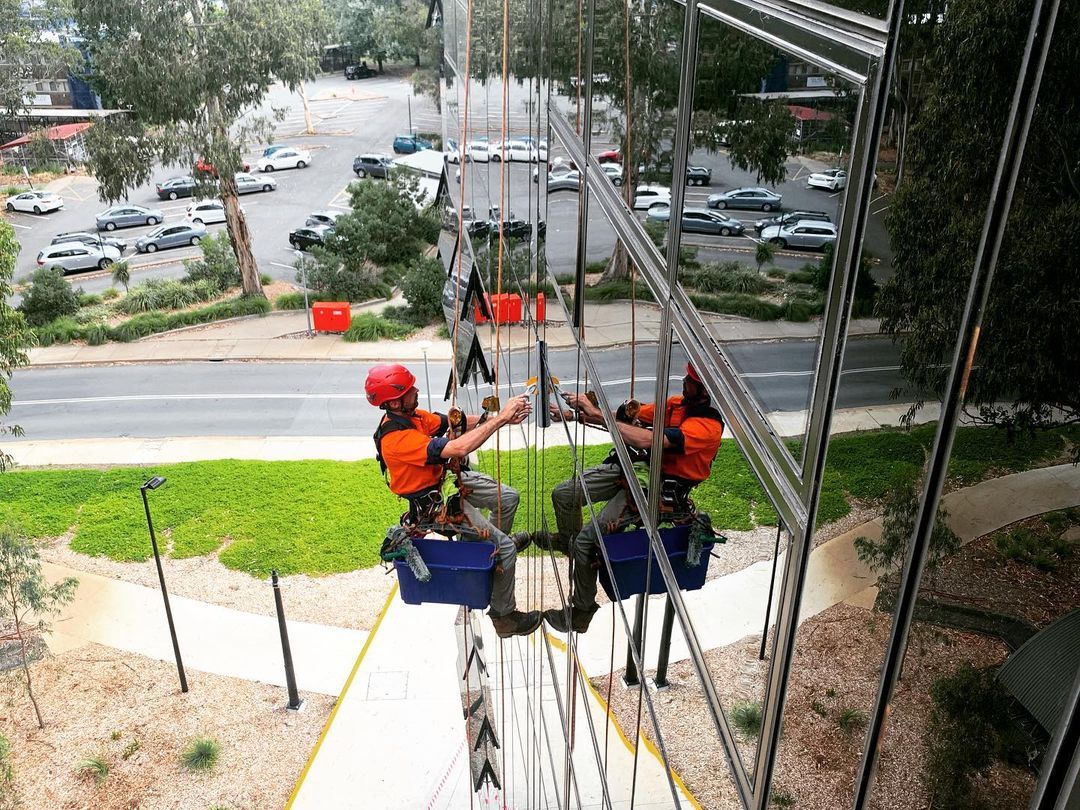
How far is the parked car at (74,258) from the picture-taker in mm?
40781

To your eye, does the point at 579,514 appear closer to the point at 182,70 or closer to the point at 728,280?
the point at 728,280

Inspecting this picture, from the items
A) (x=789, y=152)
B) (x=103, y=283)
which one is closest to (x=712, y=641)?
(x=789, y=152)

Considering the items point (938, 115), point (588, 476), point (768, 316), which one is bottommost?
point (588, 476)

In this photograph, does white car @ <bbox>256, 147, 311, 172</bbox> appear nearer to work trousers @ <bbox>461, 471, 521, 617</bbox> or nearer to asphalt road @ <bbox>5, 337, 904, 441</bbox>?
asphalt road @ <bbox>5, 337, 904, 441</bbox>

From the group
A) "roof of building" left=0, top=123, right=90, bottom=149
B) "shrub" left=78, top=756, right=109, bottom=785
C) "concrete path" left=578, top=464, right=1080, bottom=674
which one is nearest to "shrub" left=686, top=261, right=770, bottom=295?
"concrete path" left=578, top=464, right=1080, bottom=674

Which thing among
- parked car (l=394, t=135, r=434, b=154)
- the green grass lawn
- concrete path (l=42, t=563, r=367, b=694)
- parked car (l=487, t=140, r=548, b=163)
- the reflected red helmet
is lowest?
concrete path (l=42, t=563, r=367, b=694)

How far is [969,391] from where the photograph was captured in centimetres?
157

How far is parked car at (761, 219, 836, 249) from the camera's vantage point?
210 centimetres

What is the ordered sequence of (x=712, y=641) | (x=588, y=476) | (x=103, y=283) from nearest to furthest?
(x=712, y=641)
(x=588, y=476)
(x=103, y=283)

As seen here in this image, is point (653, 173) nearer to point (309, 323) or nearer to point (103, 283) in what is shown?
point (309, 323)

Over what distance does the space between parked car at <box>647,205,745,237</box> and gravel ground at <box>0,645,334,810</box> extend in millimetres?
14304

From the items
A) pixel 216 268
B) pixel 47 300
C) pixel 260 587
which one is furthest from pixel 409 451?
pixel 216 268

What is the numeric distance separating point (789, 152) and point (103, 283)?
4246 cm

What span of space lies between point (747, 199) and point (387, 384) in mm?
5283
